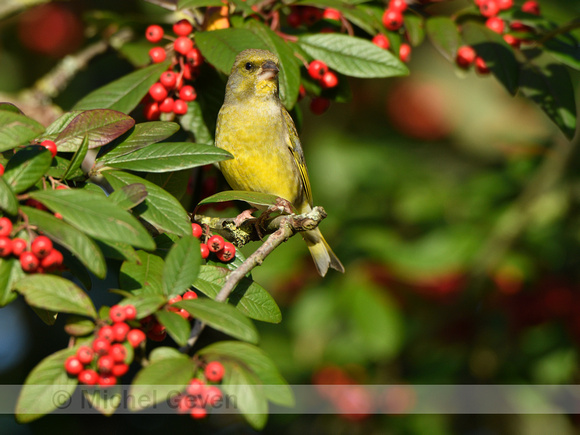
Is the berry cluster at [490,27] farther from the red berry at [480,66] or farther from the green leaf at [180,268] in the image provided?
the green leaf at [180,268]

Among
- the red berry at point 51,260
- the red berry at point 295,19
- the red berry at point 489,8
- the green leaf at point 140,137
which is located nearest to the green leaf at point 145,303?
the red berry at point 51,260

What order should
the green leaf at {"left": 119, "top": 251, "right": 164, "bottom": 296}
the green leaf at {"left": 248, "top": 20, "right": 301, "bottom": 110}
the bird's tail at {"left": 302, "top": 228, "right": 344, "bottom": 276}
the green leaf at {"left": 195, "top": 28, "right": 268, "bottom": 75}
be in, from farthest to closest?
the bird's tail at {"left": 302, "top": 228, "right": 344, "bottom": 276}
the green leaf at {"left": 248, "top": 20, "right": 301, "bottom": 110}
the green leaf at {"left": 195, "top": 28, "right": 268, "bottom": 75}
the green leaf at {"left": 119, "top": 251, "right": 164, "bottom": 296}

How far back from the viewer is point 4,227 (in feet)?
5.62

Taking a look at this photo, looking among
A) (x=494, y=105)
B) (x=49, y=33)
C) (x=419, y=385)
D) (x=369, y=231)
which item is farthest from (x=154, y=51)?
(x=494, y=105)

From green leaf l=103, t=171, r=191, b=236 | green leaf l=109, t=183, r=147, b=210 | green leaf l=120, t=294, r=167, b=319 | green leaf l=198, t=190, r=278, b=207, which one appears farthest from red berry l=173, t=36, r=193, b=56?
Answer: green leaf l=120, t=294, r=167, b=319

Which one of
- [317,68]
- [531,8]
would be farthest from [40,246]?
[531,8]

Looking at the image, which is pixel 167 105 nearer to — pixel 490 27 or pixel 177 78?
pixel 177 78

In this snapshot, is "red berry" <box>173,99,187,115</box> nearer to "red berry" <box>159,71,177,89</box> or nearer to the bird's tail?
"red berry" <box>159,71,177,89</box>

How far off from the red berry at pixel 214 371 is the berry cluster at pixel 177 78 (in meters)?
1.47

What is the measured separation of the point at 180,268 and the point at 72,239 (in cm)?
30

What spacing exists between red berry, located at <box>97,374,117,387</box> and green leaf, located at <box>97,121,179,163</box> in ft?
2.52

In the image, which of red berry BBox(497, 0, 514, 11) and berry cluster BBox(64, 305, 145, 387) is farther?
red berry BBox(497, 0, 514, 11)

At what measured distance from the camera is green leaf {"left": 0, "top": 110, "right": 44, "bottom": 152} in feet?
5.92

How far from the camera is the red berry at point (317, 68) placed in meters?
2.89
